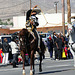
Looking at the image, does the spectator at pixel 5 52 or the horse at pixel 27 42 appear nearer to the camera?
the horse at pixel 27 42

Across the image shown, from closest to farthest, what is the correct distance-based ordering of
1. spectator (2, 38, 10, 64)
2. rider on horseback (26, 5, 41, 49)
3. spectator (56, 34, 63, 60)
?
rider on horseback (26, 5, 41, 49)
spectator (2, 38, 10, 64)
spectator (56, 34, 63, 60)

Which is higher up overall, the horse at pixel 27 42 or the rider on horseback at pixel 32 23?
the rider on horseback at pixel 32 23

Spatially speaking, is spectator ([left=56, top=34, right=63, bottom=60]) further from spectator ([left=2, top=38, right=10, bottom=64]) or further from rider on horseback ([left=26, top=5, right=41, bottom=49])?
rider on horseback ([left=26, top=5, right=41, bottom=49])

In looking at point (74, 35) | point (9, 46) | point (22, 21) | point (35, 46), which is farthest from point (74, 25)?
point (22, 21)

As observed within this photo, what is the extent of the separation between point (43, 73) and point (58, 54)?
34.2 feet

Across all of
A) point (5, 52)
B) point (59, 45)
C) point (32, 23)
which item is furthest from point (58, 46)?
point (32, 23)

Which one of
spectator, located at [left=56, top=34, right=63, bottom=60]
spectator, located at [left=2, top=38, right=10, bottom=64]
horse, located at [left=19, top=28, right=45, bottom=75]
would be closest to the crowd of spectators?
spectator, located at [left=56, top=34, right=63, bottom=60]

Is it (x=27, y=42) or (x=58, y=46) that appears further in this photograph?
(x=58, y=46)

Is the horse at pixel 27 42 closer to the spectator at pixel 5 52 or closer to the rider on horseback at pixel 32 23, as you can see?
the rider on horseback at pixel 32 23

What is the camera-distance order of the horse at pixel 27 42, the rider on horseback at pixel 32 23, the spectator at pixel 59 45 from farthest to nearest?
1. the spectator at pixel 59 45
2. the rider on horseback at pixel 32 23
3. the horse at pixel 27 42

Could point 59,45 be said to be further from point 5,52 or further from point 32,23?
point 32,23

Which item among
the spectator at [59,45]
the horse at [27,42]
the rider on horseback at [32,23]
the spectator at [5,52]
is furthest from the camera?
the spectator at [59,45]

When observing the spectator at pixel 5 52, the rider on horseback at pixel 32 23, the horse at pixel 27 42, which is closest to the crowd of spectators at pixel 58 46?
the spectator at pixel 5 52

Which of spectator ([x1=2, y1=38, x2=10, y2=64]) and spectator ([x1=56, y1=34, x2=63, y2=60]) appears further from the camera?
spectator ([x1=56, y1=34, x2=63, y2=60])
